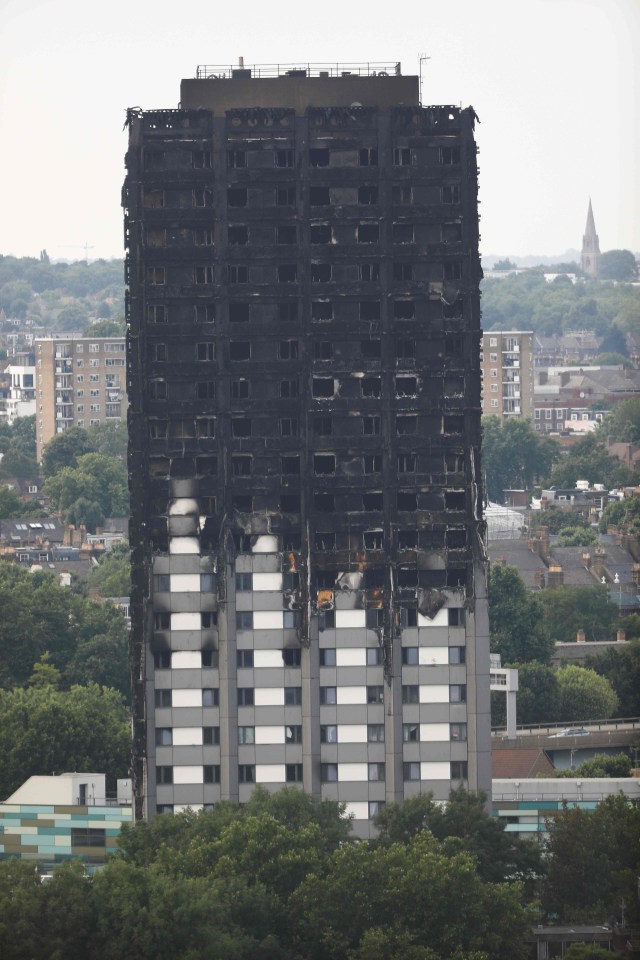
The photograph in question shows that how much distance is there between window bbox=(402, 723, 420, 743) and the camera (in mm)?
165875

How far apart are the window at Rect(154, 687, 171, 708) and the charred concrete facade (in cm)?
14

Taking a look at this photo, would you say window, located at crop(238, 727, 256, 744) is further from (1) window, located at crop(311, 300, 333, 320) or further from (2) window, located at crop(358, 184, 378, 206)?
(2) window, located at crop(358, 184, 378, 206)

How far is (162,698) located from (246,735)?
13.6 feet

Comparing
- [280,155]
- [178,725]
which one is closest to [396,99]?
→ [280,155]

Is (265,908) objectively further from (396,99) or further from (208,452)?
(396,99)

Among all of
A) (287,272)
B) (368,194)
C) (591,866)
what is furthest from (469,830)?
(368,194)

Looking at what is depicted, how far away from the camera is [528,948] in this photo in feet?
494

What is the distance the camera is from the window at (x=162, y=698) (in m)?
166

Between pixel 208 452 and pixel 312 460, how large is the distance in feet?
15.6

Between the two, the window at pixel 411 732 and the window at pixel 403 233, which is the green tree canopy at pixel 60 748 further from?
the window at pixel 403 233

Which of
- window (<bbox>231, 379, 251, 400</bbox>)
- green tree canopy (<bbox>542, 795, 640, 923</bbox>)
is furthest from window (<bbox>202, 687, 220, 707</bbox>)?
green tree canopy (<bbox>542, 795, 640, 923</bbox>)

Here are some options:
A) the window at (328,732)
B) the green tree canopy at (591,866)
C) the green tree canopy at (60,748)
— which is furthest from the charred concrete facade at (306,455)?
the green tree canopy at (60,748)

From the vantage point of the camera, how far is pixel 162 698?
166m

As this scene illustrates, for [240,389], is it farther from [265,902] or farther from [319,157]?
[265,902]
